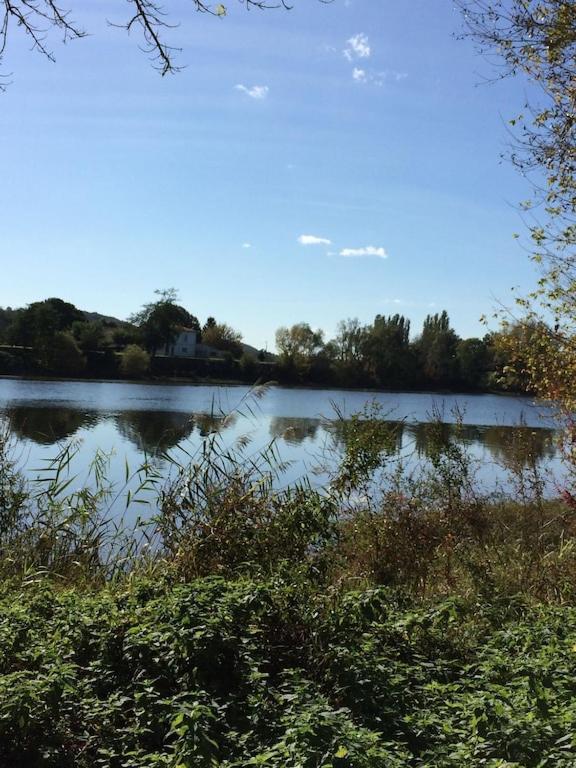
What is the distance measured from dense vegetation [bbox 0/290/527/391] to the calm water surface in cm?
2132

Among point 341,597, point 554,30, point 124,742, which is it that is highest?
point 554,30

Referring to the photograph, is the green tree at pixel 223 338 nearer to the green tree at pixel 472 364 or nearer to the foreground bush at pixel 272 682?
the green tree at pixel 472 364

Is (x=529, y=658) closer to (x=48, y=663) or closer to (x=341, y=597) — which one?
(x=341, y=597)

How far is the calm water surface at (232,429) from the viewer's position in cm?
908

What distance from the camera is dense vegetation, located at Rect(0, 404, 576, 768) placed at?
2770 mm

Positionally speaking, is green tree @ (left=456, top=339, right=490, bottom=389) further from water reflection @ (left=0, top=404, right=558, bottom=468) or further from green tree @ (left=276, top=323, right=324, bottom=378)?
water reflection @ (left=0, top=404, right=558, bottom=468)

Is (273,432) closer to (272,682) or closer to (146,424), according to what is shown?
(146,424)

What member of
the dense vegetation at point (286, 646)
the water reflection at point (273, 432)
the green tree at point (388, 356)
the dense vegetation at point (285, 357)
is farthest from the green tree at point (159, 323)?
the dense vegetation at point (286, 646)

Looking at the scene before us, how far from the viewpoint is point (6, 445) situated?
8.45 metres

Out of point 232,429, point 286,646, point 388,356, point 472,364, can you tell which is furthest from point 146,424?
point 472,364

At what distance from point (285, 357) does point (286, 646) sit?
217 ft

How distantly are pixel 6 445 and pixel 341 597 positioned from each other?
5560 mm

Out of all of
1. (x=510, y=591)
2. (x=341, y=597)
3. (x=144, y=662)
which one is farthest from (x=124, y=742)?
(x=510, y=591)

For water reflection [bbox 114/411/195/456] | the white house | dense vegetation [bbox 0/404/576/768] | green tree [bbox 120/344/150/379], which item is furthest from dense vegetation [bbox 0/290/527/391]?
dense vegetation [bbox 0/404/576/768]
